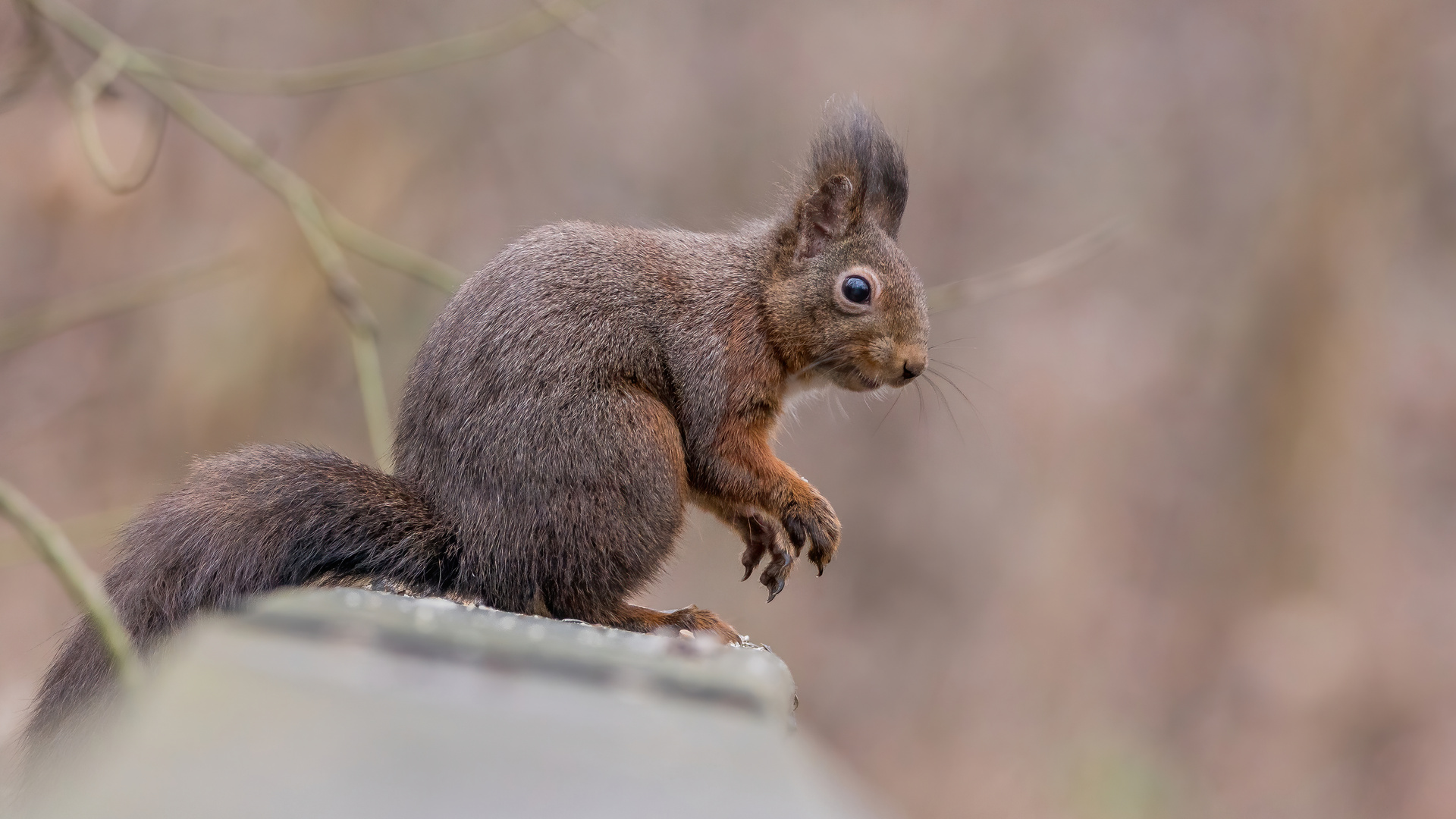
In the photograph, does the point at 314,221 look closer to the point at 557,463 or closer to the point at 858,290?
the point at 557,463

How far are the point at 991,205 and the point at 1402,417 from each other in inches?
85.9

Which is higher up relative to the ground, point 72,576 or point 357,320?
point 357,320

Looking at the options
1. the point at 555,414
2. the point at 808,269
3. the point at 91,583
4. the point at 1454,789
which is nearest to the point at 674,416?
the point at 555,414

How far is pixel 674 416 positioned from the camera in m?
2.15

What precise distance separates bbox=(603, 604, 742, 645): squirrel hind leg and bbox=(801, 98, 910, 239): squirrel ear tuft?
86 centimetres

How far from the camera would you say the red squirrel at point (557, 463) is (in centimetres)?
177

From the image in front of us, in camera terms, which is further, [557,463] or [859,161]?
[859,161]

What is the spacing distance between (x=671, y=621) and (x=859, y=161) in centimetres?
100

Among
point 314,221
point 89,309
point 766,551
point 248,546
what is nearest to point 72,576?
point 248,546

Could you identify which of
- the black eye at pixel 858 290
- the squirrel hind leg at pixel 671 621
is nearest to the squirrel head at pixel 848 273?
the black eye at pixel 858 290

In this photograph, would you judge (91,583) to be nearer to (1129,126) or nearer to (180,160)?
(180,160)

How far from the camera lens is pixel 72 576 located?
1137mm

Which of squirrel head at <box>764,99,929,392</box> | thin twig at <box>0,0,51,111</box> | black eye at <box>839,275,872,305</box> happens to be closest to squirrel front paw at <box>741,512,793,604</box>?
squirrel head at <box>764,99,929,392</box>

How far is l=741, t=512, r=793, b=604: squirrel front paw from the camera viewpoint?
2164mm
